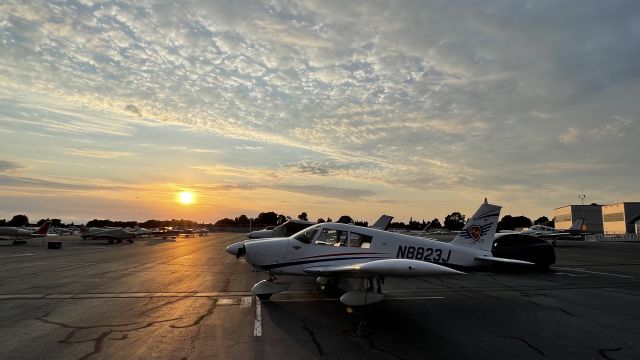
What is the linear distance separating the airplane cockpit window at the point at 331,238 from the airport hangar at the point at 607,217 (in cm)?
10129

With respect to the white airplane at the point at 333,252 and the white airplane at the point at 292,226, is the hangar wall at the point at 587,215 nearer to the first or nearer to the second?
the white airplane at the point at 292,226

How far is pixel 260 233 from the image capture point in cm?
2770

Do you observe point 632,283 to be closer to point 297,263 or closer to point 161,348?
point 297,263

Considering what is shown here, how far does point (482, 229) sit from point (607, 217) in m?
126

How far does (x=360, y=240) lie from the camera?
38.6 ft

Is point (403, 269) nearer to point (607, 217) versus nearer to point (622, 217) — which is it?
point (622, 217)

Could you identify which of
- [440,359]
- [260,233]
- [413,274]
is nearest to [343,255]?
[413,274]

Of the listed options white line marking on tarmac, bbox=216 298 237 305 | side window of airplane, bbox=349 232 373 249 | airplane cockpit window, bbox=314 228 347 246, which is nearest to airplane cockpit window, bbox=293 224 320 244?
airplane cockpit window, bbox=314 228 347 246

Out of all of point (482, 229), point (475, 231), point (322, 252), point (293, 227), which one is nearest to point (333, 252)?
point (322, 252)

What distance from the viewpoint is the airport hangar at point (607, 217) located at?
103438mm

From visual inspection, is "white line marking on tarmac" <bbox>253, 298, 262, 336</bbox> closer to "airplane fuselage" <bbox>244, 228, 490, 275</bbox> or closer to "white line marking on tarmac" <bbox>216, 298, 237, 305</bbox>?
"white line marking on tarmac" <bbox>216, 298, 237, 305</bbox>

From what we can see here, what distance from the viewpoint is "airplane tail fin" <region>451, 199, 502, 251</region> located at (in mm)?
13648

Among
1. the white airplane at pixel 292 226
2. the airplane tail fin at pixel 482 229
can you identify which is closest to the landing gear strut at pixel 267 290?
the airplane tail fin at pixel 482 229

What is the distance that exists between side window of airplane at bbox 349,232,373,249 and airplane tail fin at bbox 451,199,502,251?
386 cm
